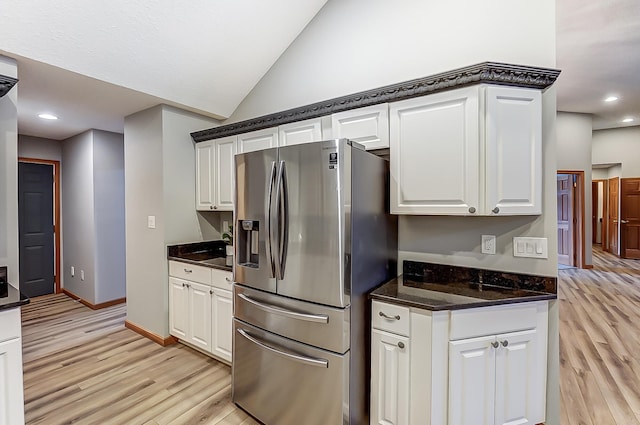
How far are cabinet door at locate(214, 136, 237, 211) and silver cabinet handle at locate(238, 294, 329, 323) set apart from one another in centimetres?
127

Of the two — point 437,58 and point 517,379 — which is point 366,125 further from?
point 517,379

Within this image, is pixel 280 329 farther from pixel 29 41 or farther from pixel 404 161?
pixel 29 41

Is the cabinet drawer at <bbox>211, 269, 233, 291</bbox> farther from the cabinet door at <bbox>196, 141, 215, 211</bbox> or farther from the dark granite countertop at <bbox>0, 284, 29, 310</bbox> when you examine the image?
the dark granite countertop at <bbox>0, 284, 29, 310</bbox>

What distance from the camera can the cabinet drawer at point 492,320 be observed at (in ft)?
5.56

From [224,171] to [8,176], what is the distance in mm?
1562

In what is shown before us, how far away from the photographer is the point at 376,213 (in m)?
2.03

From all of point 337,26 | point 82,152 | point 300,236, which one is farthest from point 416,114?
point 82,152

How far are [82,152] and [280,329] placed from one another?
4241mm

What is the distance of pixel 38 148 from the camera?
4.57m

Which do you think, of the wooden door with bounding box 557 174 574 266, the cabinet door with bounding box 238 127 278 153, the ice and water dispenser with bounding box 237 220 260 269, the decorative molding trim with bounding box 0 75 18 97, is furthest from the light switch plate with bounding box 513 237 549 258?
the wooden door with bounding box 557 174 574 266

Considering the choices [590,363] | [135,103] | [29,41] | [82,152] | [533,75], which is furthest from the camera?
[82,152]

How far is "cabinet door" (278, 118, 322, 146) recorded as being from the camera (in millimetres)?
2613

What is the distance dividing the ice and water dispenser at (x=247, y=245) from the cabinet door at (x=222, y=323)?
0.56 m

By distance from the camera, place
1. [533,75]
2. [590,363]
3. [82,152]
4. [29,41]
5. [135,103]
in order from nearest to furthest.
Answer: [533,75] < [29,41] < [590,363] < [135,103] < [82,152]
